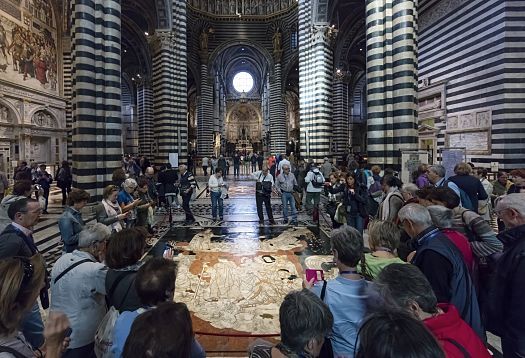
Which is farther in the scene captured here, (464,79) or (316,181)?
(464,79)

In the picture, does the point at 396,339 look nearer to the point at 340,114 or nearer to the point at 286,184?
the point at 286,184

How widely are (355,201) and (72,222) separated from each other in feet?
17.8

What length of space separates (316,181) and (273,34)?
31.6 m

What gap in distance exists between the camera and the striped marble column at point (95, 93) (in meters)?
10.8

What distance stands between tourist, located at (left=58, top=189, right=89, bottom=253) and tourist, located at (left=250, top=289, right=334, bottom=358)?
3444 mm

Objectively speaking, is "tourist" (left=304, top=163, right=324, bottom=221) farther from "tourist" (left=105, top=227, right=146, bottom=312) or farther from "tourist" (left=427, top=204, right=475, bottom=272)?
"tourist" (left=105, top=227, right=146, bottom=312)

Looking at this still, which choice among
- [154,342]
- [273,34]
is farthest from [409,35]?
[273,34]

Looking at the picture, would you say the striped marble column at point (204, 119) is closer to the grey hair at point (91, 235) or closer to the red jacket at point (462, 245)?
the grey hair at point (91, 235)

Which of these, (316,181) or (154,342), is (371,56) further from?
(154,342)

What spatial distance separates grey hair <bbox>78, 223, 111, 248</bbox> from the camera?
9.16 ft

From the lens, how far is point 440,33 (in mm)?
16906

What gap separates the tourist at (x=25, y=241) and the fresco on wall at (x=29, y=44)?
1913 cm

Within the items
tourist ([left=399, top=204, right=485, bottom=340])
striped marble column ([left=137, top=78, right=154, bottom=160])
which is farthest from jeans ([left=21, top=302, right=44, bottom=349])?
striped marble column ([left=137, top=78, right=154, bottom=160])

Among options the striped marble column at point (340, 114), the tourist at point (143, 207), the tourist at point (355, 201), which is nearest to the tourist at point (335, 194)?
the tourist at point (355, 201)
